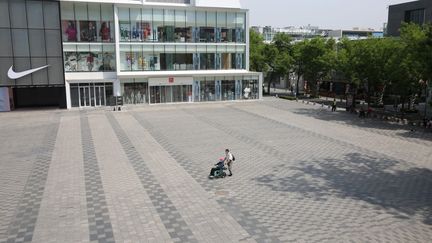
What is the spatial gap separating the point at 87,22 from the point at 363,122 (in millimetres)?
29337

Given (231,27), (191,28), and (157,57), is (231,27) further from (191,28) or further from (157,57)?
(157,57)

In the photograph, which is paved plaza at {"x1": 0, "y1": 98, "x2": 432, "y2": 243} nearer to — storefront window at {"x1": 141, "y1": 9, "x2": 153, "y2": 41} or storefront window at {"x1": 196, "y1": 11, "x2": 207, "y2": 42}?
storefront window at {"x1": 141, "y1": 9, "x2": 153, "y2": 41}

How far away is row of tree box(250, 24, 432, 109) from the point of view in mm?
29955

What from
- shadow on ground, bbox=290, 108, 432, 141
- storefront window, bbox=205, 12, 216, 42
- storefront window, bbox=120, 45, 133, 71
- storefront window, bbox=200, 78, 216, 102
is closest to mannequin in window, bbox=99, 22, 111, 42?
storefront window, bbox=120, 45, 133, 71

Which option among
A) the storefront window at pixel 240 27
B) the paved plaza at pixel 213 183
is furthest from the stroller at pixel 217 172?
the storefront window at pixel 240 27

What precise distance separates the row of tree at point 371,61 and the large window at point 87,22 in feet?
73.2

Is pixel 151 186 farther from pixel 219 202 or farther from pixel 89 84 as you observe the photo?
pixel 89 84

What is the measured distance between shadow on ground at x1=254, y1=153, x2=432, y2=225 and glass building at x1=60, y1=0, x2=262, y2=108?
27590 millimetres

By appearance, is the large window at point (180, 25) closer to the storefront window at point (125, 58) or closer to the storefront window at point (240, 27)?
the storefront window at point (240, 27)

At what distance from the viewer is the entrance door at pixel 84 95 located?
4170 centimetres

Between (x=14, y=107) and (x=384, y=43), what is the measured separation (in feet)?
125

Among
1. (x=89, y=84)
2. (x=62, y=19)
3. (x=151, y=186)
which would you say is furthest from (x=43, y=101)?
(x=151, y=186)

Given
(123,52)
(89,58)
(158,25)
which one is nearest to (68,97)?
(89,58)

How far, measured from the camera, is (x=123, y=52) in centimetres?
4325
